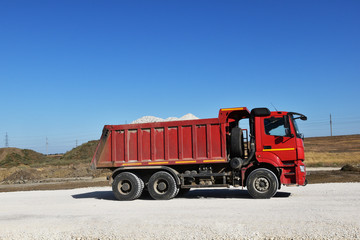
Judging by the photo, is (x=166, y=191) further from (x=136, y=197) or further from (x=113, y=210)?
(x=113, y=210)

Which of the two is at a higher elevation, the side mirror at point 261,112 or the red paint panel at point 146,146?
the side mirror at point 261,112

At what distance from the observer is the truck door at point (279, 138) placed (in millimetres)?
11281

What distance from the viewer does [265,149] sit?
11531 millimetres

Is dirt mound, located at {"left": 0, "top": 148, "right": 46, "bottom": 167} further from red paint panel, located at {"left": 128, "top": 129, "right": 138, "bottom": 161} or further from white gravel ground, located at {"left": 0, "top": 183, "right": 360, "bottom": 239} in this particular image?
white gravel ground, located at {"left": 0, "top": 183, "right": 360, "bottom": 239}

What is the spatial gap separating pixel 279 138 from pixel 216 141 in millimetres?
2005

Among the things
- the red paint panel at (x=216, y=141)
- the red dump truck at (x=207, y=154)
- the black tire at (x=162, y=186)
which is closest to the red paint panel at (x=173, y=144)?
the red dump truck at (x=207, y=154)

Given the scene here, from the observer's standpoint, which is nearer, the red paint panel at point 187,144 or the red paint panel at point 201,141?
the red paint panel at point 201,141

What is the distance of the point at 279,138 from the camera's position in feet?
37.4

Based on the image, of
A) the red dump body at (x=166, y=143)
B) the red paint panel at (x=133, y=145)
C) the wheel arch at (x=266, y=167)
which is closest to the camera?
the wheel arch at (x=266, y=167)

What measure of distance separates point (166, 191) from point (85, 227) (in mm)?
4684

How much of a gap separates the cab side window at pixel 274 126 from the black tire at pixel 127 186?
4688mm

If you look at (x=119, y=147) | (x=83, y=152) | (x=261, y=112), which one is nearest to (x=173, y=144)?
(x=119, y=147)

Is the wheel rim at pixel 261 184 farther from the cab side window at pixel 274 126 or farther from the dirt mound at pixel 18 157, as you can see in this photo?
the dirt mound at pixel 18 157

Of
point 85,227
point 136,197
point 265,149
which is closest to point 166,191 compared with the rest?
point 136,197
